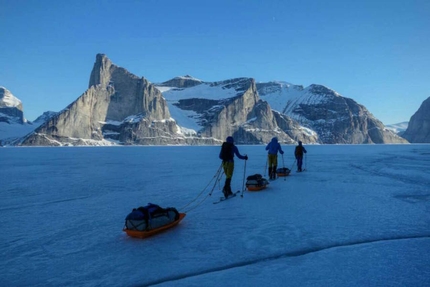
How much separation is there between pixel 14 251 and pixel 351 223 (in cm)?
863

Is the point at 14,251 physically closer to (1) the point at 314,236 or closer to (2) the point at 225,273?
(2) the point at 225,273

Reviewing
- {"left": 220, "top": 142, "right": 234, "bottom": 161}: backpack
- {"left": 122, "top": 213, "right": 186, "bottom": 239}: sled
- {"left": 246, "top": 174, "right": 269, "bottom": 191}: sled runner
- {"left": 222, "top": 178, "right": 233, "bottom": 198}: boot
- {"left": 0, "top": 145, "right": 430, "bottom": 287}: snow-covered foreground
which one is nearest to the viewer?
{"left": 0, "top": 145, "right": 430, "bottom": 287}: snow-covered foreground

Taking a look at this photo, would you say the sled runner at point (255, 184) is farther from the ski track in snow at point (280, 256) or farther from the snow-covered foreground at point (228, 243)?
the ski track in snow at point (280, 256)

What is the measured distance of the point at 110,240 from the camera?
7.38 metres

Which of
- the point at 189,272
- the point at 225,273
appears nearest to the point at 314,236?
the point at 225,273

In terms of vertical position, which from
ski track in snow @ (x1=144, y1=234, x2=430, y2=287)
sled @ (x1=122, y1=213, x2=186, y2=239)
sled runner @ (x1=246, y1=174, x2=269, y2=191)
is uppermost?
sled runner @ (x1=246, y1=174, x2=269, y2=191)

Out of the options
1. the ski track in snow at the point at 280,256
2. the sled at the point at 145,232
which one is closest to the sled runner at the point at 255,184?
the sled at the point at 145,232

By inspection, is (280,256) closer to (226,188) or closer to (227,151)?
(227,151)

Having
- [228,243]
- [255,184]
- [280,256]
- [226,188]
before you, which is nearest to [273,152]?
[255,184]

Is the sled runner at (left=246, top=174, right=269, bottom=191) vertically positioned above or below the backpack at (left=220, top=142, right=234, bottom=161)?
below

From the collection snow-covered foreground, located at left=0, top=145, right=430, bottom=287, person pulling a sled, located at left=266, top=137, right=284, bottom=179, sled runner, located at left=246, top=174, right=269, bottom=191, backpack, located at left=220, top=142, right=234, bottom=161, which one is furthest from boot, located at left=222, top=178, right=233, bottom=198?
person pulling a sled, located at left=266, top=137, right=284, bottom=179

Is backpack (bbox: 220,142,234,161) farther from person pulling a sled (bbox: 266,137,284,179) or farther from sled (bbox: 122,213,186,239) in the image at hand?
person pulling a sled (bbox: 266,137,284,179)

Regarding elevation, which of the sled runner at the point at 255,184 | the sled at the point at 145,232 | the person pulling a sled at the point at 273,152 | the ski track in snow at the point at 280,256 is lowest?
the ski track in snow at the point at 280,256

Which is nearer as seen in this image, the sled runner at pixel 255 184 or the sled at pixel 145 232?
the sled at pixel 145 232
